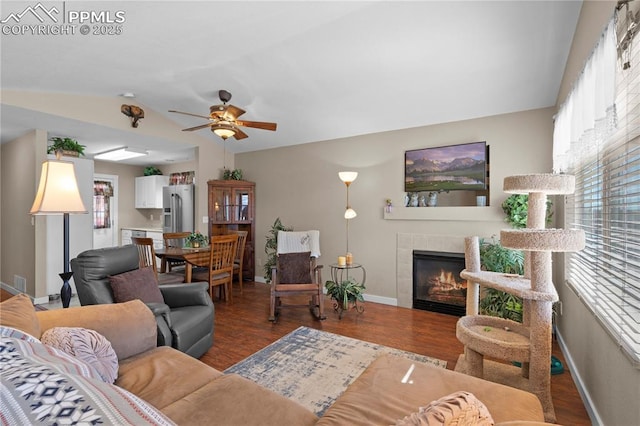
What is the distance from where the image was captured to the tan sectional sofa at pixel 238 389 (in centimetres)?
123

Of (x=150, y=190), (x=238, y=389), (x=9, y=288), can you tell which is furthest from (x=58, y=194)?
(x=150, y=190)

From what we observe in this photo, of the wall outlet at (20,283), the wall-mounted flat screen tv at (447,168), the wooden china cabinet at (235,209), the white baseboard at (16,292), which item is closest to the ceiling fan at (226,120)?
the wall-mounted flat screen tv at (447,168)

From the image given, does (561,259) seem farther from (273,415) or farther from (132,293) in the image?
(132,293)

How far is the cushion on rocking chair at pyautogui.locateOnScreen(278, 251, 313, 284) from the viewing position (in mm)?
4035

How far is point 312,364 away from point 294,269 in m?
1.60

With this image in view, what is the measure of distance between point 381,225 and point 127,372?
11.4 ft

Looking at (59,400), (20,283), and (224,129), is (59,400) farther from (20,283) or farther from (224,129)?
(20,283)

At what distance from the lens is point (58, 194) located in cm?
225

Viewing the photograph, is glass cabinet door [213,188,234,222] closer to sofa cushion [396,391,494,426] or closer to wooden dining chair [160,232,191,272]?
wooden dining chair [160,232,191,272]

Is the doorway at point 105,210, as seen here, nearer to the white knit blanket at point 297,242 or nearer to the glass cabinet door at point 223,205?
the glass cabinet door at point 223,205

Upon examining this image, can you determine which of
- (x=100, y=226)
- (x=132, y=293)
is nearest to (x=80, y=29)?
(x=132, y=293)

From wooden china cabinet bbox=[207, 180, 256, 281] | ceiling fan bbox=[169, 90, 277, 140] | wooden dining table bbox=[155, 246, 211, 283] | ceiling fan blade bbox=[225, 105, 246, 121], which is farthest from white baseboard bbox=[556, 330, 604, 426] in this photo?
wooden china cabinet bbox=[207, 180, 256, 281]

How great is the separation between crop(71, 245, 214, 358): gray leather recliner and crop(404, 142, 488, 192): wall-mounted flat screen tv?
2.97 m

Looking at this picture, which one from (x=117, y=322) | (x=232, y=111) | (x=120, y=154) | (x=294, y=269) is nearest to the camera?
(x=117, y=322)
